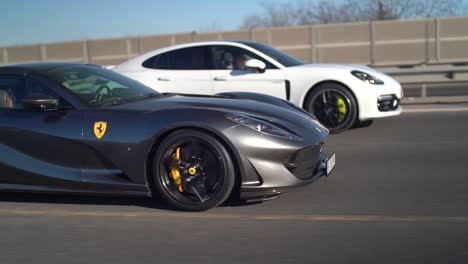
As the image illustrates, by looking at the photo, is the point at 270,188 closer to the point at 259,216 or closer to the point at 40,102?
the point at 259,216

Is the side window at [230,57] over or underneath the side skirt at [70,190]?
over

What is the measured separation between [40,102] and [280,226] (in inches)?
90.1

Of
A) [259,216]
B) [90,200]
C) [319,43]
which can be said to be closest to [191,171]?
[259,216]

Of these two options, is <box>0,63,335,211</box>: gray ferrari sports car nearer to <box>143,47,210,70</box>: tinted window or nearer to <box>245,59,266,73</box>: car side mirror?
<box>245,59,266,73</box>: car side mirror

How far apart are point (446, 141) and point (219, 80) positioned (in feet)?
11.3

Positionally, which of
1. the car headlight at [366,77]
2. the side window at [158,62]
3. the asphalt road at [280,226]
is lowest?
the asphalt road at [280,226]

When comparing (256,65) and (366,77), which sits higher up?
(256,65)

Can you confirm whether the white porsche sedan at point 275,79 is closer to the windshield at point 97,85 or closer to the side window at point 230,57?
the side window at point 230,57

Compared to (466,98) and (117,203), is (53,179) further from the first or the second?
(466,98)

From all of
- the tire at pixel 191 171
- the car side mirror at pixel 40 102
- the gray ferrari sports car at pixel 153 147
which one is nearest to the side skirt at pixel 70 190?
the gray ferrari sports car at pixel 153 147

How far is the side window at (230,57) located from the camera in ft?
29.5

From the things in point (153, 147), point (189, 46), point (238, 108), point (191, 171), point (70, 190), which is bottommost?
point (70, 190)

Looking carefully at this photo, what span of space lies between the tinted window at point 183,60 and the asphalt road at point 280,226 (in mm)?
3686

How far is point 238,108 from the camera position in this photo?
5043mm
